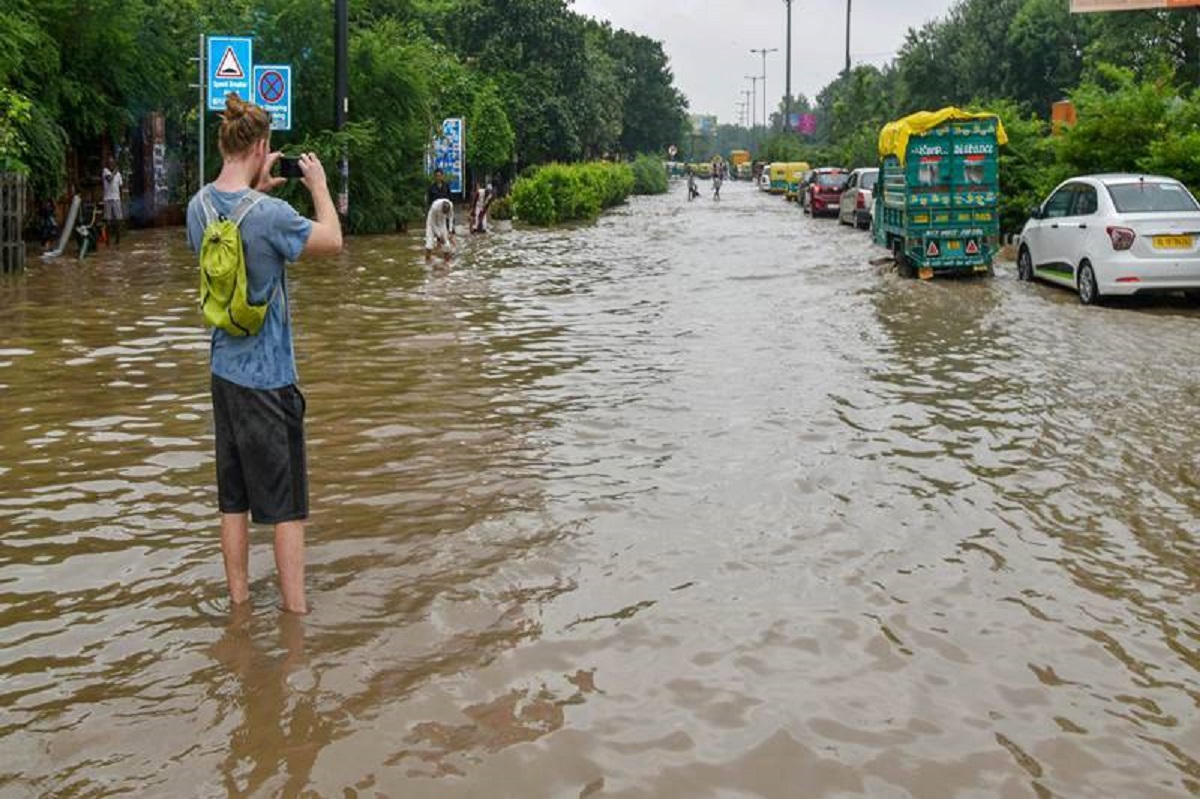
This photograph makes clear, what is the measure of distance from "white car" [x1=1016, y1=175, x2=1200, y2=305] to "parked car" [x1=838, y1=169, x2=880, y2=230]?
16903 mm

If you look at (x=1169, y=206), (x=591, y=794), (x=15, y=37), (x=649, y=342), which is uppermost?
(x=15, y=37)

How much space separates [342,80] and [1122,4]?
65.3ft

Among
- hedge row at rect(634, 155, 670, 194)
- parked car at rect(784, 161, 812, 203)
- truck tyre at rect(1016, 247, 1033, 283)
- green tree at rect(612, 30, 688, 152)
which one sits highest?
green tree at rect(612, 30, 688, 152)

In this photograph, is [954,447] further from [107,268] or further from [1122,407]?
[107,268]

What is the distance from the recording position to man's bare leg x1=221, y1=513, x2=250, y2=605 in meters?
5.45

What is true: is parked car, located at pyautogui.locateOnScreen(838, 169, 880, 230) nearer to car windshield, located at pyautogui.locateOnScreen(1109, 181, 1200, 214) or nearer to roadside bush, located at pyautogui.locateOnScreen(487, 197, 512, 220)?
roadside bush, located at pyautogui.locateOnScreen(487, 197, 512, 220)

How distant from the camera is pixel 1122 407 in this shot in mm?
9859

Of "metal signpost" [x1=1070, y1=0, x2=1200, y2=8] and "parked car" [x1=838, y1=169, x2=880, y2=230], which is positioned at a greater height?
"metal signpost" [x1=1070, y1=0, x2=1200, y2=8]

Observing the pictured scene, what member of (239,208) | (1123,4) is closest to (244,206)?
(239,208)

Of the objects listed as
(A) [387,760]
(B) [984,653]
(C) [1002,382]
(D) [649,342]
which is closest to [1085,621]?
(B) [984,653]

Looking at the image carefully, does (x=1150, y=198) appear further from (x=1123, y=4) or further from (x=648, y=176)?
(x=648, y=176)

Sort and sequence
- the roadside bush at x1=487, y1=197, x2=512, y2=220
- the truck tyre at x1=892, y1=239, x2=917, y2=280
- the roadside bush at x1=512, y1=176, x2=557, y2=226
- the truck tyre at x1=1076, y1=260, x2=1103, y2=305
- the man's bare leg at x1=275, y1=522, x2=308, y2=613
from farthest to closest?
1. the roadside bush at x1=487, y1=197, x2=512, y2=220
2. the roadside bush at x1=512, y1=176, x2=557, y2=226
3. the truck tyre at x1=892, y1=239, x2=917, y2=280
4. the truck tyre at x1=1076, y1=260, x2=1103, y2=305
5. the man's bare leg at x1=275, y1=522, x2=308, y2=613

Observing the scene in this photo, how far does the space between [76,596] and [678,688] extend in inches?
103

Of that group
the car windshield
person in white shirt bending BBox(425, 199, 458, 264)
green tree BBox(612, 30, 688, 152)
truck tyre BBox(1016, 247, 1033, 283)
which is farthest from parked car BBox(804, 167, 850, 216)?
green tree BBox(612, 30, 688, 152)
